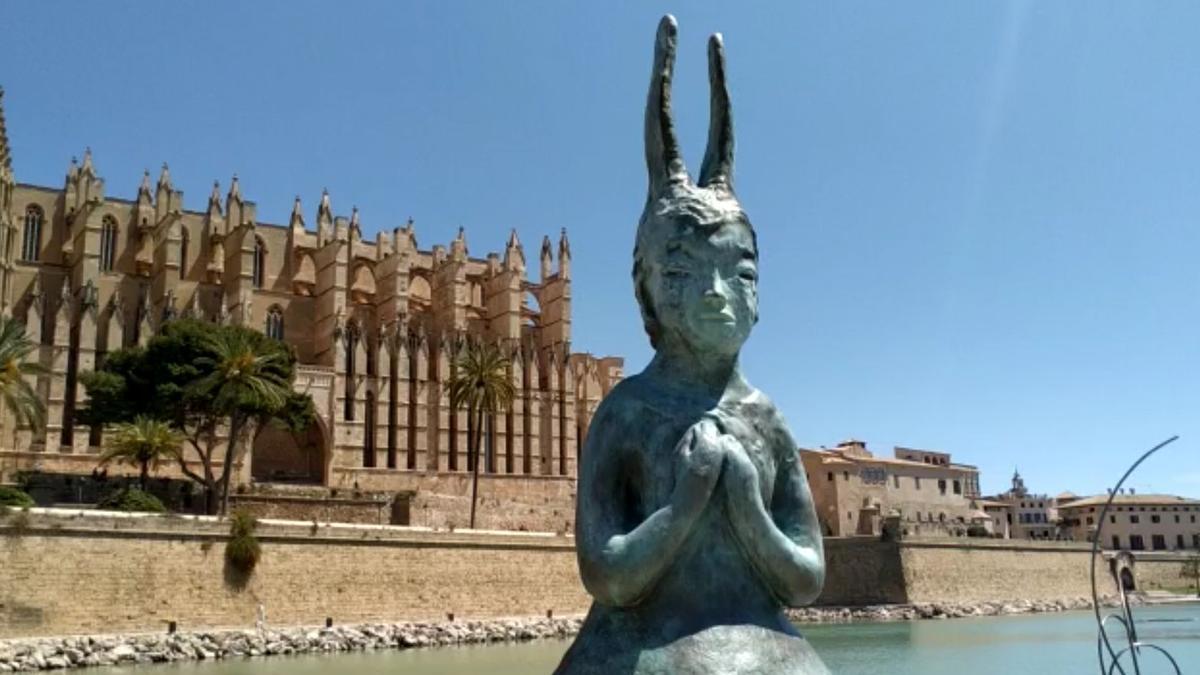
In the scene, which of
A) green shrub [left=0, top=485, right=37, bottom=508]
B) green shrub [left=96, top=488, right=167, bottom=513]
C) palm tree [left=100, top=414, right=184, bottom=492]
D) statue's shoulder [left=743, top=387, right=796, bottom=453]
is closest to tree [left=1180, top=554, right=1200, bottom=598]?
palm tree [left=100, top=414, right=184, bottom=492]

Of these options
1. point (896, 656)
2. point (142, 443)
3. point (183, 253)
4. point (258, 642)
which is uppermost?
point (183, 253)

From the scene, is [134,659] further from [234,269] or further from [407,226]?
[407,226]

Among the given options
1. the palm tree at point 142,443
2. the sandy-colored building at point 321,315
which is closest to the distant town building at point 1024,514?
the sandy-colored building at point 321,315

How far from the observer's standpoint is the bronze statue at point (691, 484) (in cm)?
440

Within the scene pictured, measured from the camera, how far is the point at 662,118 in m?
5.14

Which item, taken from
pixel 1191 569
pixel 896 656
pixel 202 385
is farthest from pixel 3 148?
pixel 1191 569

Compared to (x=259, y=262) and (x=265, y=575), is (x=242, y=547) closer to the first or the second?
(x=265, y=575)

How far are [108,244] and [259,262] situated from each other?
704 cm

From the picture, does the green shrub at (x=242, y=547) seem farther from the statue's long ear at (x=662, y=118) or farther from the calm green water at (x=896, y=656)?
the statue's long ear at (x=662, y=118)

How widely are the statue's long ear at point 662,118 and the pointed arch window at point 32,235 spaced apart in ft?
173

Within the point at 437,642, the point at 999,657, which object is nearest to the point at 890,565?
the point at 999,657

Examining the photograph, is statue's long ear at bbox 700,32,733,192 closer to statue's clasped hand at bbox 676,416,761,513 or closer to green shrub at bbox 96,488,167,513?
statue's clasped hand at bbox 676,416,761,513

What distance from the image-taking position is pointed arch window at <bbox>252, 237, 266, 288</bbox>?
5700cm

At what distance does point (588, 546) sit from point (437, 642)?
1075 inches
